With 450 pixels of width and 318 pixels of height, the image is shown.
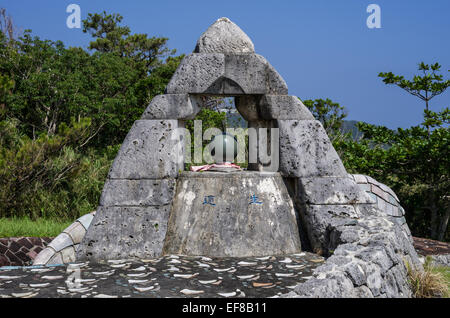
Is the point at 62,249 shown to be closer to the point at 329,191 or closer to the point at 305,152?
the point at 305,152

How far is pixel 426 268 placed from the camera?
4.39m

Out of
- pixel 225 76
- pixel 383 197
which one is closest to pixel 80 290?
pixel 225 76

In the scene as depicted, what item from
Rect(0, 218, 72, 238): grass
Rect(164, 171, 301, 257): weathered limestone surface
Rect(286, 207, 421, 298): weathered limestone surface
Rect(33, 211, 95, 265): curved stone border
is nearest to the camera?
Rect(286, 207, 421, 298): weathered limestone surface

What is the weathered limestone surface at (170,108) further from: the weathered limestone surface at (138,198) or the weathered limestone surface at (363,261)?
the weathered limestone surface at (363,261)

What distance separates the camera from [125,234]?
5.14m

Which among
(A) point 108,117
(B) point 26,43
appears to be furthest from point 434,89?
(B) point 26,43

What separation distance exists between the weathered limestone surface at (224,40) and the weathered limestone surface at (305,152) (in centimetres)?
114

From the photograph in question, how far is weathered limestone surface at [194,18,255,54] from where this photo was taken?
5699 millimetres

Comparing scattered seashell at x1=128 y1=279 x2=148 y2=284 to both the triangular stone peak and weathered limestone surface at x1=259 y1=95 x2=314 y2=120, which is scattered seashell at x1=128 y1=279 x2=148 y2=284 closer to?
the triangular stone peak

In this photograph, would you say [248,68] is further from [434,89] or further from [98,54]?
[98,54]

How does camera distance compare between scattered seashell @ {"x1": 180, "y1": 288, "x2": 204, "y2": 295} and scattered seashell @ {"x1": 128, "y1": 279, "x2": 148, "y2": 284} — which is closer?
scattered seashell @ {"x1": 180, "y1": 288, "x2": 204, "y2": 295}

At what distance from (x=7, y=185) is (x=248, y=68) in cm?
797

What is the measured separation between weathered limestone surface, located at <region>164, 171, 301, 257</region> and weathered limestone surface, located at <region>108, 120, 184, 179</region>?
34cm

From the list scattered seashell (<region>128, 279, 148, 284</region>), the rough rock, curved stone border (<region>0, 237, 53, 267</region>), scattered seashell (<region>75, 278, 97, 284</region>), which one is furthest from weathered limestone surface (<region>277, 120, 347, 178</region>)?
curved stone border (<region>0, 237, 53, 267</region>)
